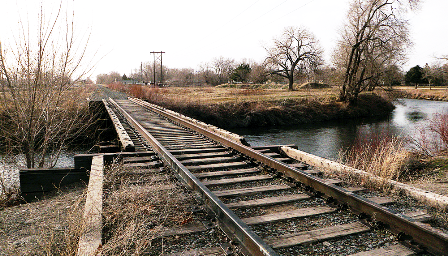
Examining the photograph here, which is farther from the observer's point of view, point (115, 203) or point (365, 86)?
point (365, 86)

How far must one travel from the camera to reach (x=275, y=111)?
26109 millimetres

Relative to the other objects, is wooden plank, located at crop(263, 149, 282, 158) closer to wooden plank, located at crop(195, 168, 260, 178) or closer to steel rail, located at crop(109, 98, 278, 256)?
wooden plank, located at crop(195, 168, 260, 178)

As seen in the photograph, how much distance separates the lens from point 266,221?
3.47 meters

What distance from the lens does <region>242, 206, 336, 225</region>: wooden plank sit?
349cm

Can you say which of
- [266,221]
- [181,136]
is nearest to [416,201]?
[266,221]

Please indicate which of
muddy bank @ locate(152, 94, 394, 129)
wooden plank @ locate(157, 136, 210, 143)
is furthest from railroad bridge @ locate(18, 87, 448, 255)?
muddy bank @ locate(152, 94, 394, 129)

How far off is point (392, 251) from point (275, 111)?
23501 millimetres

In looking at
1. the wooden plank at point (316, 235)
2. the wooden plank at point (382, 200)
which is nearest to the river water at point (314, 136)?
the wooden plank at point (382, 200)

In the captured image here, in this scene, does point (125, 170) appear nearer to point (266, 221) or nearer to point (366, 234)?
point (266, 221)

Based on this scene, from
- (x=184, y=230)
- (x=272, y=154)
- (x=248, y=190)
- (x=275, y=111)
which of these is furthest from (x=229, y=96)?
(x=184, y=230)

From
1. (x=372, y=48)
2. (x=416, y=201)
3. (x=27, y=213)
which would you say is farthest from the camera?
(x=372, y=48)

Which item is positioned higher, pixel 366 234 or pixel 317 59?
pixel 317 59

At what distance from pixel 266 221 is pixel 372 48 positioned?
30099 millimetres

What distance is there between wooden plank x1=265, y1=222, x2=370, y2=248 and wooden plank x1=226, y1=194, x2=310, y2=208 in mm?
812
